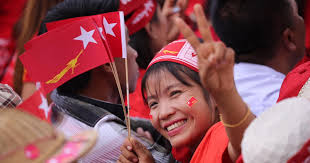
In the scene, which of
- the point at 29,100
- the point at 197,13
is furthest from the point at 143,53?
the point at 197,13

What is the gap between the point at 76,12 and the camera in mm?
2586

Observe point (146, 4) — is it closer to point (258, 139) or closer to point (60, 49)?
point (60, 49)

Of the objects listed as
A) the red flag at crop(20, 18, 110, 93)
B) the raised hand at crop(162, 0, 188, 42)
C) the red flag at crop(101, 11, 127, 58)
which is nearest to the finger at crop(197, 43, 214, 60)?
the red flag at crop(20, 18, 110, 93)

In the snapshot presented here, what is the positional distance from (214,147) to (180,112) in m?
0.37

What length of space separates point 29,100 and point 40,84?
33 centimetres

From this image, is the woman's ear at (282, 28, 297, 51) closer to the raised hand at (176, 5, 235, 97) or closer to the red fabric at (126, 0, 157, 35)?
the red fabric at (126, 0, 157, 35)

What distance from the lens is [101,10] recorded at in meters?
2.63

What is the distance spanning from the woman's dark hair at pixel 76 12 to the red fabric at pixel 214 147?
3.26 feet

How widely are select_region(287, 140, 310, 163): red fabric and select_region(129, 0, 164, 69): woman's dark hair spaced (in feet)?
7.84

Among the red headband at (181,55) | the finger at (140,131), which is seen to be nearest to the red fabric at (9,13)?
the finger at (140,131)

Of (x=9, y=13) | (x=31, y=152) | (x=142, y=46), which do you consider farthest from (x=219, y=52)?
(x=9, y=13)

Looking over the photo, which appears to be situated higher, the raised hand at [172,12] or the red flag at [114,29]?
the red flag at [114,29]

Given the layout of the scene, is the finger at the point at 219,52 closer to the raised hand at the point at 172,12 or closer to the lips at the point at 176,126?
the lips at the point at 176,126

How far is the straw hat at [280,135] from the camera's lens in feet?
4.00
